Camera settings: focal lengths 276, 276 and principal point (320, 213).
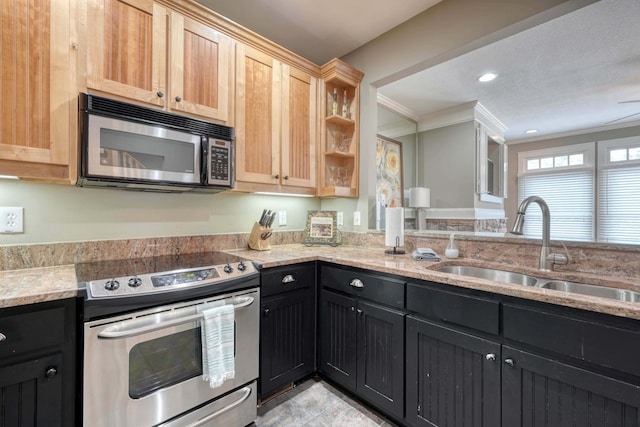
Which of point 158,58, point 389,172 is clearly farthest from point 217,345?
point 389,172

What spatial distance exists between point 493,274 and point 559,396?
0.72m

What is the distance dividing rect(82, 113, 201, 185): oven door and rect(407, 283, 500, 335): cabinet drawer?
1.40 meters

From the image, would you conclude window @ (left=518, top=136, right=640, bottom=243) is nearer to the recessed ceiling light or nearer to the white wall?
the recessed ceiling light

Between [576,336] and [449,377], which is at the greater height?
[576,336]

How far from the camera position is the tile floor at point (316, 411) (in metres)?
1.61

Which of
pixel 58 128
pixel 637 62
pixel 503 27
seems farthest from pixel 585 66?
pixel 58 128

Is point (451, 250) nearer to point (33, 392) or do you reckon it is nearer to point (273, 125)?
point (273, 125)

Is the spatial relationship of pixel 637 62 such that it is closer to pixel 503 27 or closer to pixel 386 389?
pixel 503 27

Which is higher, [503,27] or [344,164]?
[503,27]

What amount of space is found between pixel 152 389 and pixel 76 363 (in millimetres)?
328

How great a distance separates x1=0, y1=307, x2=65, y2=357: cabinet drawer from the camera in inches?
37.3

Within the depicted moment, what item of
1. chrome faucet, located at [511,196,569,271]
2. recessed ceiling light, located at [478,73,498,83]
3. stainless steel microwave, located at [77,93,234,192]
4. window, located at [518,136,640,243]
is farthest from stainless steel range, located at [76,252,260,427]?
window, located at [518,136,640,243]

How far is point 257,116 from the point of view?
201 cm

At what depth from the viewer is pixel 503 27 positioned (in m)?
1.67
